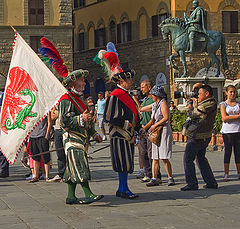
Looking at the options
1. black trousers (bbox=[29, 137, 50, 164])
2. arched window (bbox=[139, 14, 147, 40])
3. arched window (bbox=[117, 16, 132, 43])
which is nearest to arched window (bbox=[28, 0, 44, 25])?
arched window (bbox=[117, 16, 132, 43])

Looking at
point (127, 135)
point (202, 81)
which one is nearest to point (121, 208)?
point (127, 135)

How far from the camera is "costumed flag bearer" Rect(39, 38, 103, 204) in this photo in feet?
29.0

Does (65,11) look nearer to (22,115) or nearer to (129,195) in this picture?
(129,195)

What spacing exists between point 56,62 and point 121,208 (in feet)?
7.60

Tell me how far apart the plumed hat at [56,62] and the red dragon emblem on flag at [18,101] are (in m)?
0.50

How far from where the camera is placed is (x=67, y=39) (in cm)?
4341

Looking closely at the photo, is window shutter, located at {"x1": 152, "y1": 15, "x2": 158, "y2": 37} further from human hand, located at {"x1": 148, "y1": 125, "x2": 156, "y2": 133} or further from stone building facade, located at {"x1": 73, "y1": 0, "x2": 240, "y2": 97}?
human hand, located at {"x1": 148, "y1": 125, "x2": 156, "y2": 133}

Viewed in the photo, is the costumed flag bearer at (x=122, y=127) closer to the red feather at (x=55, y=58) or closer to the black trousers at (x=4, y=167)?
the red feather at (x=55, y=58)

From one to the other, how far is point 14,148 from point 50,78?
105 centimetres

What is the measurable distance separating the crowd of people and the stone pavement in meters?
0.29

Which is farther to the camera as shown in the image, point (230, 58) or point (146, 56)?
point (146, 56)

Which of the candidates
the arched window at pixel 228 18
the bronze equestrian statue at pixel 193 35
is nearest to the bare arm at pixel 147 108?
the bronze equestrian statue at pixel 193 35

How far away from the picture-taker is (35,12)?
43125mm

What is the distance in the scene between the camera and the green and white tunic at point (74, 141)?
8.85m
